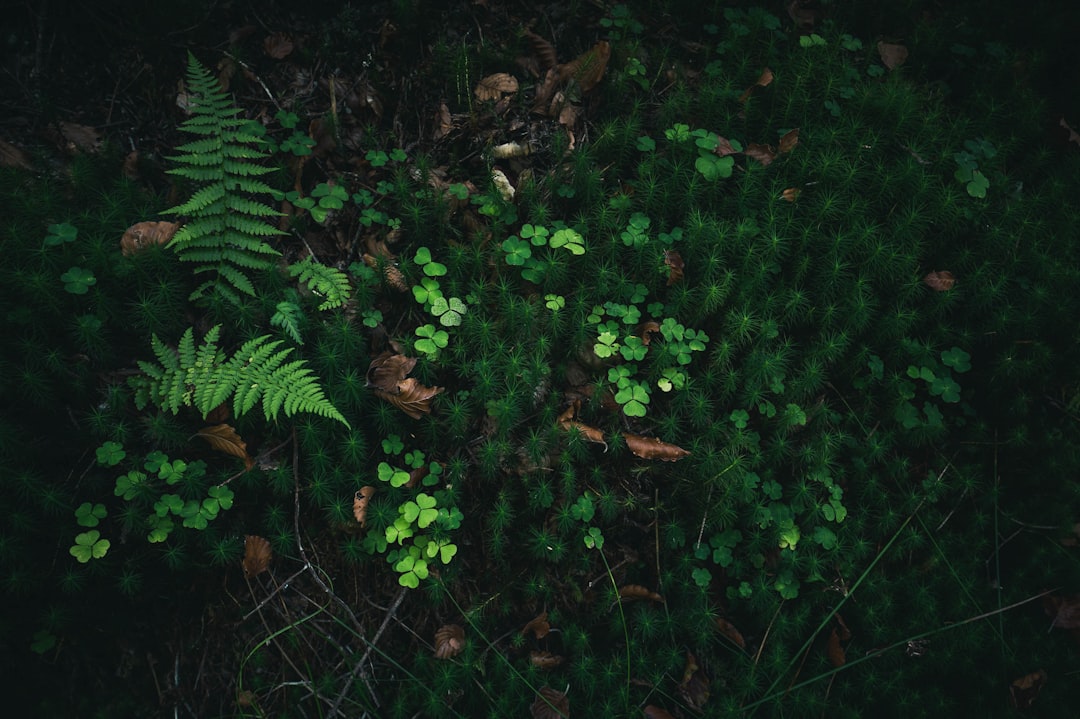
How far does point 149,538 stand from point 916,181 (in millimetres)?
4689

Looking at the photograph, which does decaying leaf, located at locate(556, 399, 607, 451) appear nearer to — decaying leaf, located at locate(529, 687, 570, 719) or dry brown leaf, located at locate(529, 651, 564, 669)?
dry brown leaf, located at locate(529, 651, 564, 669)

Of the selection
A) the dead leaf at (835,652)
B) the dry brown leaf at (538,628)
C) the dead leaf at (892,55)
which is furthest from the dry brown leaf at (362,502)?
the dead leaf at (892,55)

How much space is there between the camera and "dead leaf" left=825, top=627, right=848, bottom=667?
326 cm

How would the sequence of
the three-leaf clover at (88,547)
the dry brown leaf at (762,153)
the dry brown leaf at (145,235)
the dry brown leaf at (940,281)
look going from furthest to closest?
the dry brown leaf at (762,153), the dry brown leaf at (940,281), the dry brown leaf at (145,235), the three-leaf clover at (88,547)

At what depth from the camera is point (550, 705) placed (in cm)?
300

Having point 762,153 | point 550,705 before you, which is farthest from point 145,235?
point 762,153

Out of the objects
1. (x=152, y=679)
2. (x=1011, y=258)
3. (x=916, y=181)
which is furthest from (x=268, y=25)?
(x=1011, y=258)

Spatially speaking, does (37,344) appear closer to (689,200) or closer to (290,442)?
(290,442)

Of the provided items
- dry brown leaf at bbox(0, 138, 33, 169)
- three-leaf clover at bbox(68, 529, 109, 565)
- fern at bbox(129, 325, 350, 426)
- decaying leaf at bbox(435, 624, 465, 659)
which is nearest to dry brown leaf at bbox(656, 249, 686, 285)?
fern at bbox(129, 325, 350, 426)

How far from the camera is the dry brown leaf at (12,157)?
3.44 meters

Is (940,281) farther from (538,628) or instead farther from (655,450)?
(538,628)

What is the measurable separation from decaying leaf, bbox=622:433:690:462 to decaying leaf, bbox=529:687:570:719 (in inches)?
49.7

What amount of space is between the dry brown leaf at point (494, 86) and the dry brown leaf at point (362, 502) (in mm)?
2591

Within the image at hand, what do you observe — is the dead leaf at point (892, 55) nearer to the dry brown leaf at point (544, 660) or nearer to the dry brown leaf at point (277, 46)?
the dry brown leaf at point (277, 46)
